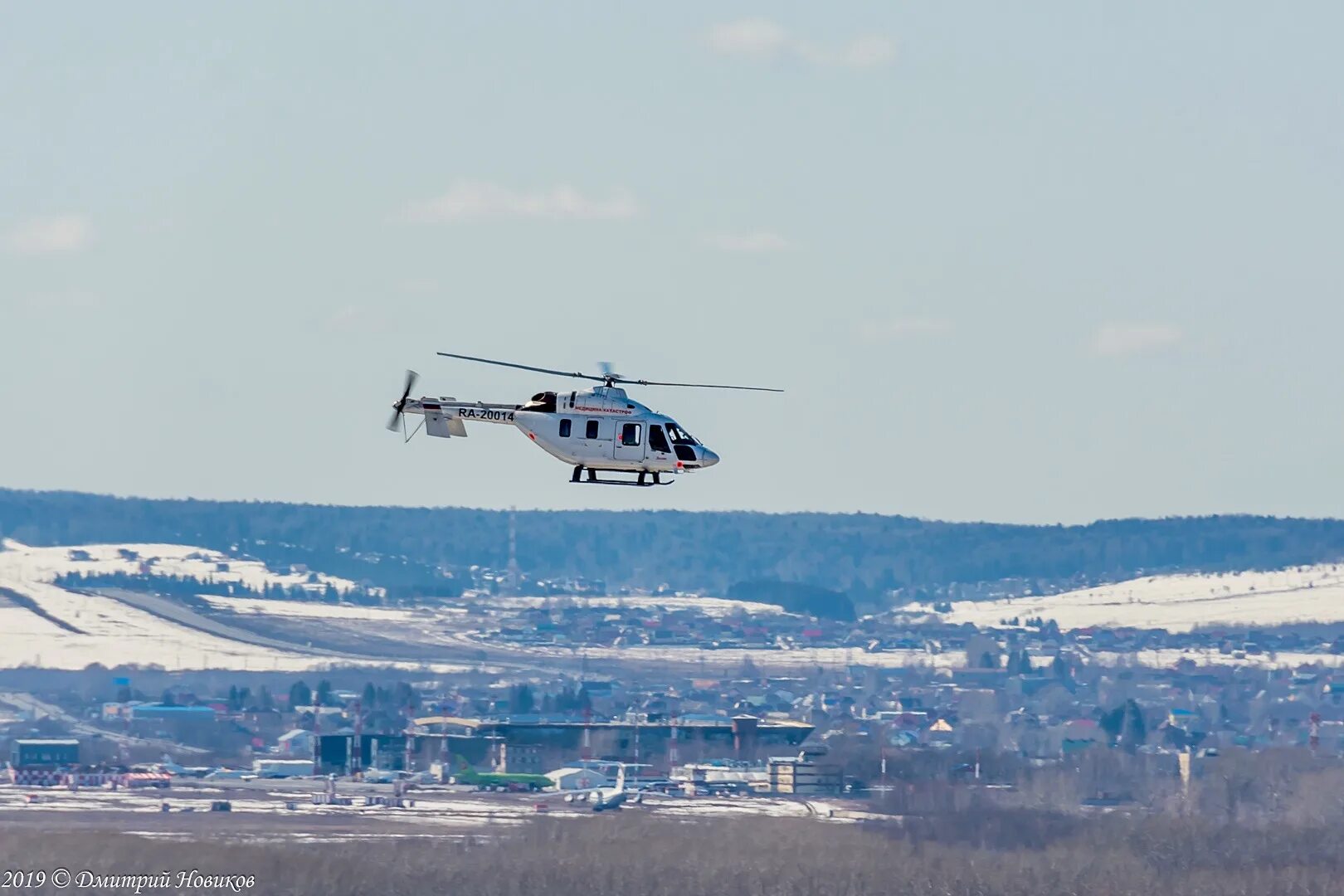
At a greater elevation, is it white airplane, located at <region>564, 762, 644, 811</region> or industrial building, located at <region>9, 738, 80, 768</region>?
industrial building, located at <region>9, 738, 80, 768</region>

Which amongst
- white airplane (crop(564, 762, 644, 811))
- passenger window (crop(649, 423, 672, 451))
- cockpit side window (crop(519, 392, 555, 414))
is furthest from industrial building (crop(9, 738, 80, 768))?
passenger window (crop(649, 423, 672, 451))

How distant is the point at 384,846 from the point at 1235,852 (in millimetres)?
45123

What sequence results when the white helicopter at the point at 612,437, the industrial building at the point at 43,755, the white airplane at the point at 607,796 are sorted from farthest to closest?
the industrial building at the point at 43,755
the white airplane at the point at 607,796
the white helicopter at the point at 612,437

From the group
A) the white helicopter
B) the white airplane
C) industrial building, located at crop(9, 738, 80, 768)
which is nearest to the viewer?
the white helicopter

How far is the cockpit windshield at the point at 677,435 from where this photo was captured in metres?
68.2

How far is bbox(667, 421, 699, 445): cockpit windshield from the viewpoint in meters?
68.2

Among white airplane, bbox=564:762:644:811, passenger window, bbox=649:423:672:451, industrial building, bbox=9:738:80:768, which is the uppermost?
passenger window, bbox=649:423:672:451

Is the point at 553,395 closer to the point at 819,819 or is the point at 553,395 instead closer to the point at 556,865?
the point at 556,865

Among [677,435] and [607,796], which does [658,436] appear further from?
[607,796]

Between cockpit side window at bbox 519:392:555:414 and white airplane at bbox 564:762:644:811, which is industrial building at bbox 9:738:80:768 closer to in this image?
white airplane at bbox 564:762:644:811

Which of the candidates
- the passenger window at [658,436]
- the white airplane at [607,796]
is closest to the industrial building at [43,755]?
the white airplane at [607,796]

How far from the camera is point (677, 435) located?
68.3m

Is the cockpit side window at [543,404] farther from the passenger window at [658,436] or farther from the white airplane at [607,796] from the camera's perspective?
the white airplane at [607,796]

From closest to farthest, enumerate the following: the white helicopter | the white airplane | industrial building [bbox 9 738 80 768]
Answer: the white helicopter < the white airplane < industrial building [bbox 9 738 80 768]
